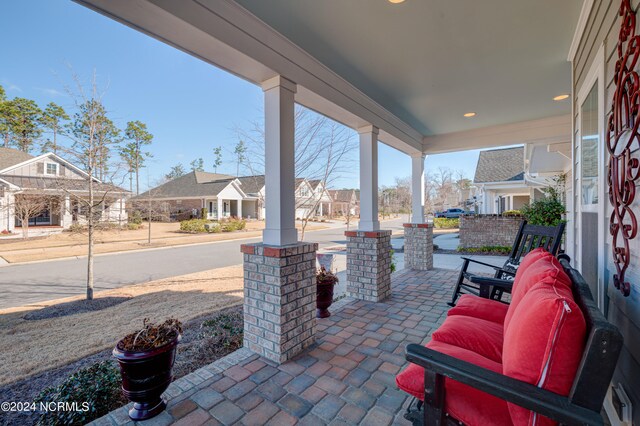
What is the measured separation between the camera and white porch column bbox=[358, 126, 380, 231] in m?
4.17

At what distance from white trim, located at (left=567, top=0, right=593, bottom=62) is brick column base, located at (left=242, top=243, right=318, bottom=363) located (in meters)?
2.96

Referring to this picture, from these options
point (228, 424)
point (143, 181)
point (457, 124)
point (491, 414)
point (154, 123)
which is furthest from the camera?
point (143, 181)

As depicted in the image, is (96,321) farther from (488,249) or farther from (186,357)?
(488,249)

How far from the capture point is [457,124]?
530cm

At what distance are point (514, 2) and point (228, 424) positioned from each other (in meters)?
3.66

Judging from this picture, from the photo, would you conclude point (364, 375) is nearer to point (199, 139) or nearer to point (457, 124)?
Answer: point (457, 124)

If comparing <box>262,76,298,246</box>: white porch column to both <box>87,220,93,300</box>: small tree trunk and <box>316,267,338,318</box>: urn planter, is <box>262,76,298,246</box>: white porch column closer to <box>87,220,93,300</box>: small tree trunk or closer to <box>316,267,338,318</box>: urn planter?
<box>316,267,338,318</box>: urn planter

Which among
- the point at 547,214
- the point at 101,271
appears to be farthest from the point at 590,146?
the point at 101,271

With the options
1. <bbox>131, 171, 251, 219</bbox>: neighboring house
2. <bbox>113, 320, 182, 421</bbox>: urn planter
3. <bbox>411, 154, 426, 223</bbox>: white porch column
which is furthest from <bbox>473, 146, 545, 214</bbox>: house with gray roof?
<bbox>131, 171, 251, 219</bbox>: neighboring house

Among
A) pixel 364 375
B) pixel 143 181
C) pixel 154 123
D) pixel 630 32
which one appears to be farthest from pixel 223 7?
pixel 143 181

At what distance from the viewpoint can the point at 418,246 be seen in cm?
599

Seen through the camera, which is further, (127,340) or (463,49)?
(463,49)

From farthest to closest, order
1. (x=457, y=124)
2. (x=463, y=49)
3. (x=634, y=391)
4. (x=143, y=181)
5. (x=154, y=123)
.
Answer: (x=143, y=181) → (x=154, y=123) → (x=457, y=124) → (x=463, y=49) → (x=634, y=391)

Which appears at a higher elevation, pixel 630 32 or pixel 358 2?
pixel 358 2
